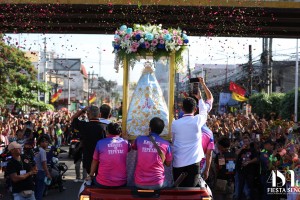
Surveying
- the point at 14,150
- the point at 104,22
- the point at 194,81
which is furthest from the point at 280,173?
the point at 104,22

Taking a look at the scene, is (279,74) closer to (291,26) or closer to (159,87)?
(291,26)

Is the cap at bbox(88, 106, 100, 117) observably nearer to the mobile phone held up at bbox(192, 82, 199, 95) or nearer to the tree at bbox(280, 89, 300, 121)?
the mobile phone held up at bbox(192, 82, 199, 95)

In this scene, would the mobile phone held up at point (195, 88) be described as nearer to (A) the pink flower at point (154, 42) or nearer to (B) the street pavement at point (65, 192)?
(A) the pink flower at point (154, 42)

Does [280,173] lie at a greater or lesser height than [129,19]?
lesser

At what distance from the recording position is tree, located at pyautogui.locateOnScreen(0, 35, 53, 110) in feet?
111

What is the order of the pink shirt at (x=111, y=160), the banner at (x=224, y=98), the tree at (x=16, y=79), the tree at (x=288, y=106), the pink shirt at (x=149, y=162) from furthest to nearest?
the banner at (x=224, y=98), the tree at (x=288, y=106), the tree at (x=16, y=79), the pink shirt at (x=111, y=160), the pink shirt at (x=149, y=162)

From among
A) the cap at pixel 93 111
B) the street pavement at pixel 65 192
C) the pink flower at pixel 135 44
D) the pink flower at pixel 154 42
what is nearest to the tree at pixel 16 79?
the street pavement at pixel 65 192

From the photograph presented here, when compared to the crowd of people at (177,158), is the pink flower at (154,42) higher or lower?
higher

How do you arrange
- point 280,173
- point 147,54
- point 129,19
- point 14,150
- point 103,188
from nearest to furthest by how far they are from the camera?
point 103,188 < point 147,54 < point 14,150 < point 280,173 < point 129,19

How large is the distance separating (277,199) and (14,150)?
257 inches

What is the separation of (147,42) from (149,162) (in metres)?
2.14

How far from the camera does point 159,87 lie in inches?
343

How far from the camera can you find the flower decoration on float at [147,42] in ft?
27.2

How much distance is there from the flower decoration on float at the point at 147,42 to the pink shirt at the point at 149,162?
176cm
